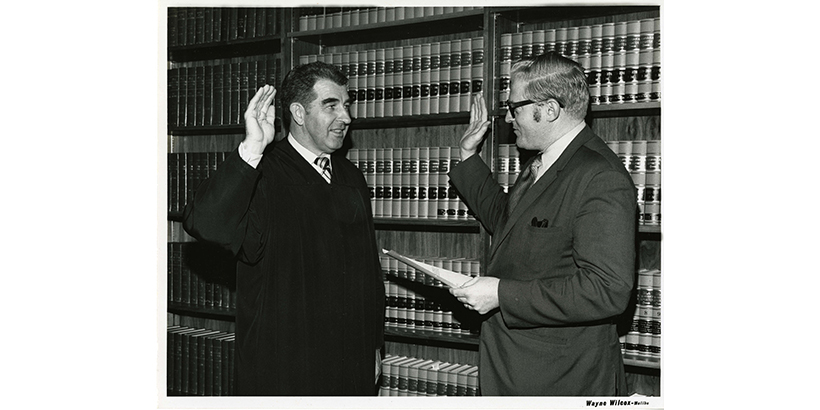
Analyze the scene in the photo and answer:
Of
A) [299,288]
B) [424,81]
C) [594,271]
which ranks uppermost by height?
[424,81]

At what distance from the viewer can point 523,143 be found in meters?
2.57

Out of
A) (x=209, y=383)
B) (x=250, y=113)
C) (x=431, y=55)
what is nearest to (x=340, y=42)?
(x=431, y=55)

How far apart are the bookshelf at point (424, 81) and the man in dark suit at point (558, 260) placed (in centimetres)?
37

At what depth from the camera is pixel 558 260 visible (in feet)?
7.70

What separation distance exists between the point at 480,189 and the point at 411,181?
0.41 m

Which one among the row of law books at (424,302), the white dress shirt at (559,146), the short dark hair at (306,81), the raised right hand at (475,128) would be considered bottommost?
the row of law books at (424,302)

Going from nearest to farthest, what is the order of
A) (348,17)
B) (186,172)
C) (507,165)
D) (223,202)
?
(223,202) < (507,165) < (348,17) < (186,172)

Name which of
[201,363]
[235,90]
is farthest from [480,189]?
[201,363]

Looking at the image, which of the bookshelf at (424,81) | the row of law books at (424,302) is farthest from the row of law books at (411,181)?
the row of law books at (424,302)

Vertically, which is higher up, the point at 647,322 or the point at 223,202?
the point at 223,202

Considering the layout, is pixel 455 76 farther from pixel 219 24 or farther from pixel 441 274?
pixel 219 24

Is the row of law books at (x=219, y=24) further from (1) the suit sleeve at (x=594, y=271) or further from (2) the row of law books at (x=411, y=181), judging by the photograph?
(1) the suit sleeve at (x=594, y=271)

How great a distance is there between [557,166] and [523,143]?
22 centimetres

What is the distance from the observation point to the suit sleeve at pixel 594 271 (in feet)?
7.20
